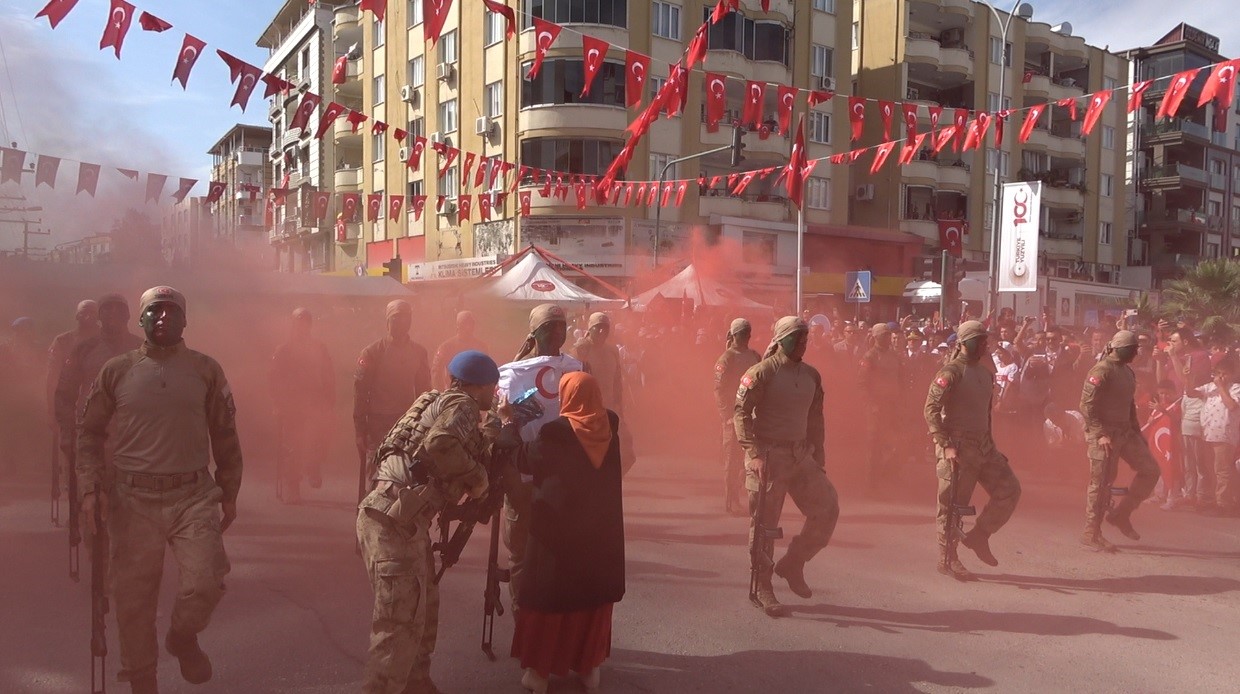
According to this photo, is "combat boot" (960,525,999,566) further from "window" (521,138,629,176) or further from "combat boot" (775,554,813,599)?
"window" (521,138,629,176)

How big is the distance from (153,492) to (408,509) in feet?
4.17

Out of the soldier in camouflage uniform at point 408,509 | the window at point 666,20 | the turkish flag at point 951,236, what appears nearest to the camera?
the soldier in camouflage uniform at point 408,509

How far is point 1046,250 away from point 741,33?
19.3 m

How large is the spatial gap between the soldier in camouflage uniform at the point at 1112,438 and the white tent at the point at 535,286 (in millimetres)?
9857

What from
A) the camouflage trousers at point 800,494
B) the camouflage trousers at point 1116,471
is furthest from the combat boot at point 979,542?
the camouflage trousers at point 1116,471

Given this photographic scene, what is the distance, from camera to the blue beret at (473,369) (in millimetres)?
3744

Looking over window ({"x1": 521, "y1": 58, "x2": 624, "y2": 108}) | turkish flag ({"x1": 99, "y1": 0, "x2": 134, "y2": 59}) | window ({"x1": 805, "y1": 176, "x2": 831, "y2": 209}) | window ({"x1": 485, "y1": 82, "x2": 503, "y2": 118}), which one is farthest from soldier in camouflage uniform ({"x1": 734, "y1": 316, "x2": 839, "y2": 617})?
window ({"x1": 805, "y1": 176, "x2": 831, "y2": 209})

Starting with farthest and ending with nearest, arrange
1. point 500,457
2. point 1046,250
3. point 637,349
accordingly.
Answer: point 1046,250 < point 637,349 < point 500,457

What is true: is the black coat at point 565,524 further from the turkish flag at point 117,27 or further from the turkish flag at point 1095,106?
the turkish flag at point 1095,106

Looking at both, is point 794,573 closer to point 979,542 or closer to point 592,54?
point 979,542

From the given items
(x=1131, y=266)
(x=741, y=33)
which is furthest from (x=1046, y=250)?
(x=741, y=33)

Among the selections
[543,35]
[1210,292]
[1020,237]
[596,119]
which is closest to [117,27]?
[543,35]

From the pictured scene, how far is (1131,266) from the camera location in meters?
48.4

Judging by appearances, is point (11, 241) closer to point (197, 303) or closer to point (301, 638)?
point (197, 303)
